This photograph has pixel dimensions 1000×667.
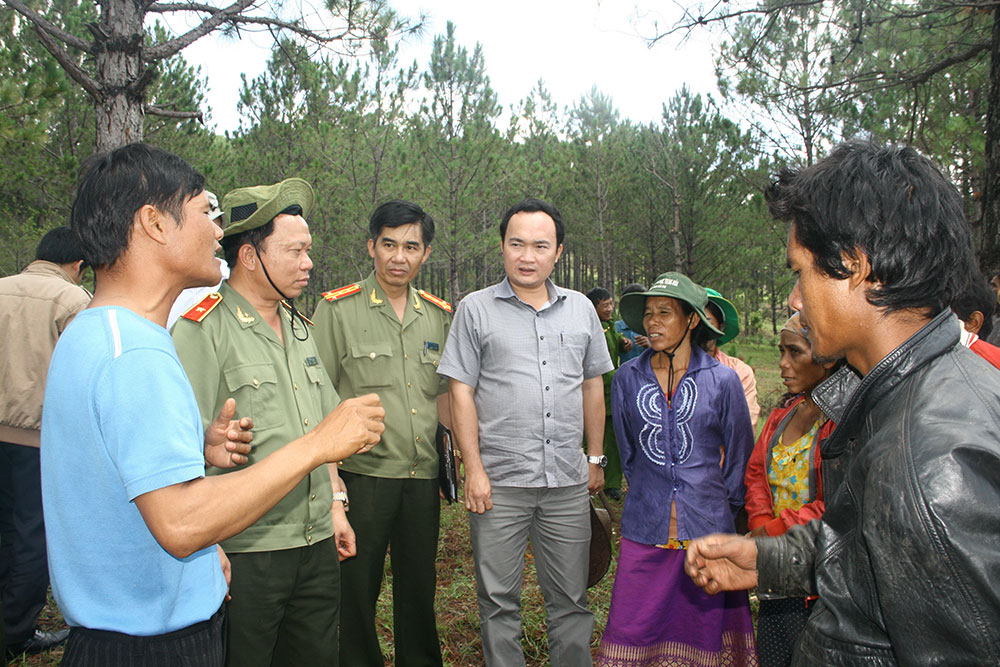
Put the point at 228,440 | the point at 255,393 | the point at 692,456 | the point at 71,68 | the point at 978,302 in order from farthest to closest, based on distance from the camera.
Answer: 1. the point at 71,68
2. the point at 978,302
3. the point at 692,456
4. the point at 255,393
5. the point at 228,440

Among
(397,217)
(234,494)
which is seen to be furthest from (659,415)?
(234,494)

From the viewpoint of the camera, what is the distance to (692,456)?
97.4 inches

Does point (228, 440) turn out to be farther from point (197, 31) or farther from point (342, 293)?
point (197, 31)

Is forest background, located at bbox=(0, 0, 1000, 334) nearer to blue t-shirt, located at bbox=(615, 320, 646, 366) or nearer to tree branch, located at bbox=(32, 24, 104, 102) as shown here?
tree branch, located at bbox=(32, 24, 104, 102)

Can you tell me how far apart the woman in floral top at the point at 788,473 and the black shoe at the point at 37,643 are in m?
3.17

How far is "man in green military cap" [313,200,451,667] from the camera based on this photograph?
2.68 m

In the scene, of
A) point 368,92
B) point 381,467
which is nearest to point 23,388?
point 381,467

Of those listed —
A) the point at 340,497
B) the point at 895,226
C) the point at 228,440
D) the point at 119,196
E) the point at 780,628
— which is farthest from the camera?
the point at 340,497

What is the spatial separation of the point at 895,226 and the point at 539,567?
207 cm

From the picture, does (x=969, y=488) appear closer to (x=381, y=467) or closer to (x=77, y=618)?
(x=77, y=618)

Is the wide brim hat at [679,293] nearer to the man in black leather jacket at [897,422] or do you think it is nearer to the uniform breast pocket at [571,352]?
the uniform breast pocket at [571,352]

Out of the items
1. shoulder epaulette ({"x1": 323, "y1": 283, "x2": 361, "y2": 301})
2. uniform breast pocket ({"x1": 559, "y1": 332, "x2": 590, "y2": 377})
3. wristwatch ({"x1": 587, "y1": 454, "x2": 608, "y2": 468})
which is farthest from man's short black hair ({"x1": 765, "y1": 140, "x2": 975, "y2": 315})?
shoulder epaulette ({"x1": 323, "y1": 283, "x2": 361, "y2": 301})

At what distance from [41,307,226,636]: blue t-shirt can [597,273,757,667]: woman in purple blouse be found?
5.82 feet

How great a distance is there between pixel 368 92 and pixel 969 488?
10372 millimetres
